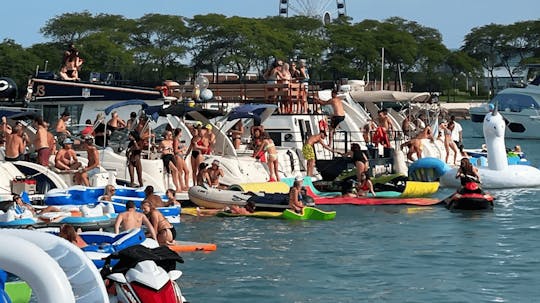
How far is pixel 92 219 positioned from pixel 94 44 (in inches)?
2652

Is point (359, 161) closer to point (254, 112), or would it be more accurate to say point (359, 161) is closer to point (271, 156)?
point (271, 156)

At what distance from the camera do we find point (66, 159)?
2666cm

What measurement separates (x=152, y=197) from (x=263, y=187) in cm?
596

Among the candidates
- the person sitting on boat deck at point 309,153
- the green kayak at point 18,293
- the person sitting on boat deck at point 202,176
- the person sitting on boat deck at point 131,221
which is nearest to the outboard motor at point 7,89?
the person sitting on boat deck at point 309,153

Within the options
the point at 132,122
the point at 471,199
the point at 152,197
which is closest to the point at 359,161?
the point at 471,199

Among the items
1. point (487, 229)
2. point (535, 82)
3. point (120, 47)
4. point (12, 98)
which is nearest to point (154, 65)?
point (120, 47)

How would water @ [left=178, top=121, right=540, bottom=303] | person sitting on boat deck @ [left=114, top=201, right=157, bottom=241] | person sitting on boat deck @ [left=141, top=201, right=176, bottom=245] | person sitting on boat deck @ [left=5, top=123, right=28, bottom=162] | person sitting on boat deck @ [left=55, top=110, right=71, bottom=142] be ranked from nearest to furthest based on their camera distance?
water @ [left=178, top=121, right=540, bottom=303] → person sitting on boat deck @ [left=114, top=201, right=157, bottom=241] → person sitting on boat deck @ [left=141, top=201, right=176, bottom=245] → person sitting on boat deck @ [left=5, top=123, right=28, bottom=162] → person sitting on boat deck @ [left=55, top=110, right=71, bottom=142]

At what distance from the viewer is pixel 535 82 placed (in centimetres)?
7369

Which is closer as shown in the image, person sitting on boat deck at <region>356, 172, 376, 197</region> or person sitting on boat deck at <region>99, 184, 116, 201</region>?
person sitting on boat deck at <region>99, 184, 116, 201</region>

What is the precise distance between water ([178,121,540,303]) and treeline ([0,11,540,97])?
2309 inches

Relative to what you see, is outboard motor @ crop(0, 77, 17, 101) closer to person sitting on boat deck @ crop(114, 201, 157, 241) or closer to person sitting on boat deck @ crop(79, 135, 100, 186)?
person sitting on boat deck @ crop(79, 135, 100, 186)

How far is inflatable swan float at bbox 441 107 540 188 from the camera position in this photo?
3278cm

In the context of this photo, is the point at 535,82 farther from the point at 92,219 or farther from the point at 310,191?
the point at 92,219

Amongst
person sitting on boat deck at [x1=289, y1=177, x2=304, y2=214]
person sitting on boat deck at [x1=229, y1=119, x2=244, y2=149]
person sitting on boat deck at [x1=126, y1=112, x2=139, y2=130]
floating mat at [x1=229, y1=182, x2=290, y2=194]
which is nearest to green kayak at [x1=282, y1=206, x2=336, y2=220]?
person sitting on boat deck at [x1=289, y1=177, x2=304, y2=214]
